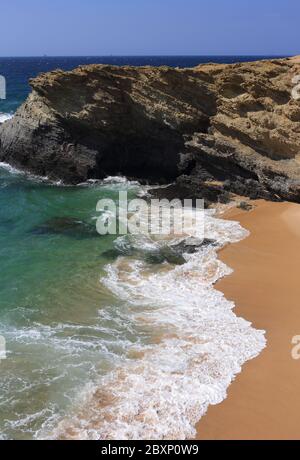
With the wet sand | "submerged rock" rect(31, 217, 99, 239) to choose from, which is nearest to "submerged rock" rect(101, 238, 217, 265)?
the wet sand

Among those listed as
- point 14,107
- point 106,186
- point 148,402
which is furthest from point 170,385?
point 14,107

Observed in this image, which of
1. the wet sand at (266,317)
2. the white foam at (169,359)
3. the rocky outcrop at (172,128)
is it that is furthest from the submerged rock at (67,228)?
the rocky outcrop at (172,128)

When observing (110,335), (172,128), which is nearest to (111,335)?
(110,335)

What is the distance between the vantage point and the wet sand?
28.0 feet

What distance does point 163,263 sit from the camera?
1540 centimetres

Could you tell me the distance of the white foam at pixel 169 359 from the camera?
8531mm

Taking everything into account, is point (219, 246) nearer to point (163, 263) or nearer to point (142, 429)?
point (163, 263)

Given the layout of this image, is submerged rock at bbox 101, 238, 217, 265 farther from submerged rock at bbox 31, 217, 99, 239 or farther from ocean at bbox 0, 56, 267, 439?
submerged rock at bbox 31, 217, 99, 239

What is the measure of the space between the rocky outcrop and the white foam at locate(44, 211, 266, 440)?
25.9 feet

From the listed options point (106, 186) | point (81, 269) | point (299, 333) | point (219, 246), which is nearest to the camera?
point (299, 333)

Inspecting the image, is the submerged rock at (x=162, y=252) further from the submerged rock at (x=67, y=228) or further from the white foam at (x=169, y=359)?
the submerged rock at (x=67, y=228)

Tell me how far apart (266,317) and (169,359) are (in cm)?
304
